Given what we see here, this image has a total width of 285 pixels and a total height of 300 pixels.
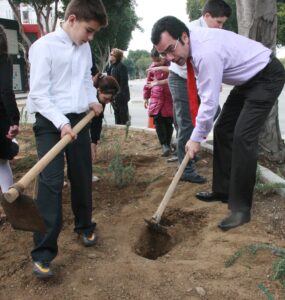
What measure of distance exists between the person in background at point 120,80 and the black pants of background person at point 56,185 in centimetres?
571

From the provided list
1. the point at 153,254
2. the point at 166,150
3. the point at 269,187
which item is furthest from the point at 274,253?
the point at 166,150

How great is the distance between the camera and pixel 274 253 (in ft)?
9.37

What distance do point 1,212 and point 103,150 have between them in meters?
2.28

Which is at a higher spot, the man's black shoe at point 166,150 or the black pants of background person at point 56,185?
the black pants of background person at point 56,185

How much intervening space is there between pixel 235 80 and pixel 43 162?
1.67 m

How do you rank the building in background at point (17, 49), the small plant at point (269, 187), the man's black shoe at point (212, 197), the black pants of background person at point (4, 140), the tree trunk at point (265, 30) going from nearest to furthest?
the black pants of background person at point (4, 140) → the small plant at point (269, 187) → the man's black shoe at point (212, 197) → the tree trunk at point (265, 30) → the building in background at point (17, 49)

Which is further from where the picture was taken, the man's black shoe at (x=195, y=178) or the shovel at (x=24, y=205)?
the man's black shoe at (x=195, y=178)

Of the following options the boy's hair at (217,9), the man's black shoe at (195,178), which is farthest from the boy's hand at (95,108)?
the boy's hair at (217,9)

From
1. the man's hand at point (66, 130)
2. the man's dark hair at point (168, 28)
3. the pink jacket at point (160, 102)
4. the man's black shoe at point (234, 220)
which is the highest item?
the man's dark hair at point (168, 28)

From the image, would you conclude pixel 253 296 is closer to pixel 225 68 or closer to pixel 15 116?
pixel 225 68

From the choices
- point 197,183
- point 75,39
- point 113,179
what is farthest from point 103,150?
point 75,39

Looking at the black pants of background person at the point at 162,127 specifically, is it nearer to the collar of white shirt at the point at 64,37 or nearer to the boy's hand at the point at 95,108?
the boy's hand at the point at 95,108

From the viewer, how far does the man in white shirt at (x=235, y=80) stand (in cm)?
307

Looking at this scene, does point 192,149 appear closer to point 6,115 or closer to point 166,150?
point 6,115
